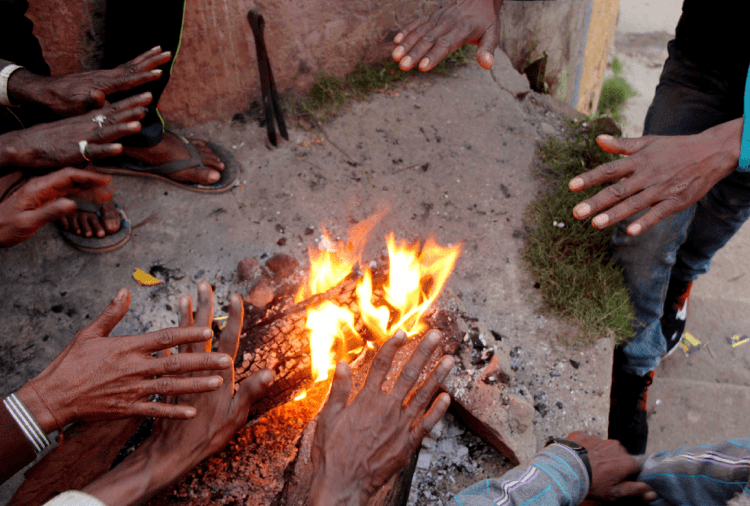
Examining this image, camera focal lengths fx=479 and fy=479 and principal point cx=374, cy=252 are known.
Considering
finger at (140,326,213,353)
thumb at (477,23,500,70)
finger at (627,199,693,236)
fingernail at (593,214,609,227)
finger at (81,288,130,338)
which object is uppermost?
thumb at (477,23,500,70)

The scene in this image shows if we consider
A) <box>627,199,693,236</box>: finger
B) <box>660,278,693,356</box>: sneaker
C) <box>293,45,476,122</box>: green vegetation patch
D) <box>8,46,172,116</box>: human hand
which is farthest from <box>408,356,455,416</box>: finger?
<box>293,45,476,122</box>: green vegetation patch

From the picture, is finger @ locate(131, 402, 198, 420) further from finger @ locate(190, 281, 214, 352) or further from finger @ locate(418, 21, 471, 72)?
finger @ locate(418, 21, 471, 72)

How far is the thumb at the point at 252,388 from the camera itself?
6.07ft

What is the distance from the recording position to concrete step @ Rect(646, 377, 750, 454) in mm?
2883

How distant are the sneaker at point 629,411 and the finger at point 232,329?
7.09 feet

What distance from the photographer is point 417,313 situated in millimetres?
2236

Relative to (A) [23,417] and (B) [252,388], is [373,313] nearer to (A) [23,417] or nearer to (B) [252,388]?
(B) [252,388]

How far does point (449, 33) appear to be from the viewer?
2496 mm

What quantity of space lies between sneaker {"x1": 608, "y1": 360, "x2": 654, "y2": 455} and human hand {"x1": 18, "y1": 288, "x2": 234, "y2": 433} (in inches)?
88.7

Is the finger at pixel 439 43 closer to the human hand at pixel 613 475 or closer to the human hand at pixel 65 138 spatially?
the human hand at pixel 65 138

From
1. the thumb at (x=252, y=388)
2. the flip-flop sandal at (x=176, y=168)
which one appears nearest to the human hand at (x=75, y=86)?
the flip-flop sandal at (x=176, y=168)

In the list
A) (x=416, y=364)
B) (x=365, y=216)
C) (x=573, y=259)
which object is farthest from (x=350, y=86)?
(x=416, y=364)

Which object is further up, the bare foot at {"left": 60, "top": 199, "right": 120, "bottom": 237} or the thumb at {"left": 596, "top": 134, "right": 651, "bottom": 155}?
the thumb at {"left": 596, "top": 134, "right": 651, "bottom": 155}

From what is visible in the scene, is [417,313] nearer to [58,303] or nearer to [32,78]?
[58,303]
